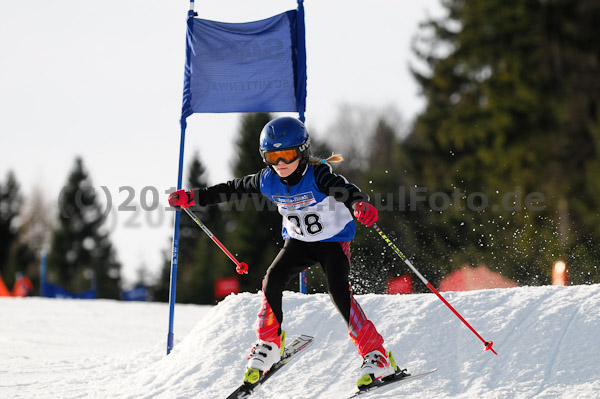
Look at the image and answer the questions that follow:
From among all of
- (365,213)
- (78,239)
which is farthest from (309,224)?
(78,239)

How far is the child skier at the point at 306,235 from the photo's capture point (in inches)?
172

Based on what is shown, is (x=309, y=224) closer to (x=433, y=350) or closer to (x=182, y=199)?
(x=182, y=199)

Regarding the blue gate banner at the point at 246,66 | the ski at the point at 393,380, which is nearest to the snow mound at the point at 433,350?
the ski at the point at 393,380

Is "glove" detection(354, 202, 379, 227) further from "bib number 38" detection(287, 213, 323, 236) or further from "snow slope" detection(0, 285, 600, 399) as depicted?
"snow slope" detection(0, 285, 600, 399)

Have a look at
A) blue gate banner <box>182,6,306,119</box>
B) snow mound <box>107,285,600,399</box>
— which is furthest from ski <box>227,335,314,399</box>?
blue gate banner <box>182,6,306,119</box>

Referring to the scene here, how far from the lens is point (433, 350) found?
4.94 metres

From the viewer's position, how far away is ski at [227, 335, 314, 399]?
14.4 ft

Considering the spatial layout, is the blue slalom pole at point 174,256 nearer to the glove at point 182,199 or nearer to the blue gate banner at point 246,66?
the blue gate banner at point 246,66

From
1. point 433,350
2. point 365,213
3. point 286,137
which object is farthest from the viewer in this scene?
point 433,350

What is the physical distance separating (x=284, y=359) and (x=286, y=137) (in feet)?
5.56

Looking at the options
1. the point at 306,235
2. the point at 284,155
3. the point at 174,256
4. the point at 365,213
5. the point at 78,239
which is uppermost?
the point at 284,155

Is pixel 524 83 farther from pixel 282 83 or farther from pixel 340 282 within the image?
pixel 340 282

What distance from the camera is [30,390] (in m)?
5.91

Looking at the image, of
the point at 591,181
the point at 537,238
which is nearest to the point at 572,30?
the point at 591,181
